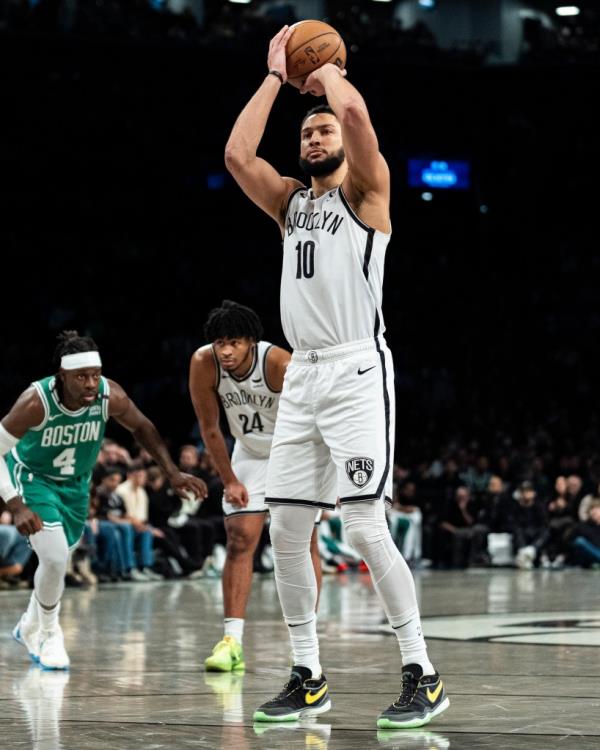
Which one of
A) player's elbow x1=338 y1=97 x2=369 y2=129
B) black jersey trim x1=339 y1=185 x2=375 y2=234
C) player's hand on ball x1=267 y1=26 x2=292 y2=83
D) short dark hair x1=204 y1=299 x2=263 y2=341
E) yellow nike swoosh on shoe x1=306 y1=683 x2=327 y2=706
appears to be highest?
player's hand on ball x1=267 y1=26 x2=292 y2=83

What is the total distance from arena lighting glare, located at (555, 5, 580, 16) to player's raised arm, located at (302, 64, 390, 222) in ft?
81.2

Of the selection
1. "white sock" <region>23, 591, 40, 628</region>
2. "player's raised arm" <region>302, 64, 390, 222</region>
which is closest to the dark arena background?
"white sock" <region>23, 591, 40, 628</region>

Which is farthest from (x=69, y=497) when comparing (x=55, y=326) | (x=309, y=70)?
(x=55, y=326)

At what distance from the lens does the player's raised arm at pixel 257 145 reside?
454cm

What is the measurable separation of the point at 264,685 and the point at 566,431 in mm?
17267

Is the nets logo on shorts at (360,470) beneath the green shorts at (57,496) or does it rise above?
above

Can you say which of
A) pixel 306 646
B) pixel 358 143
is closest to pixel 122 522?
pixel 306 646

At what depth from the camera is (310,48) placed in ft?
15.0

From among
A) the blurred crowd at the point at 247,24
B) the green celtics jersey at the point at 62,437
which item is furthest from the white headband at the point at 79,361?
the blurred crowd at the point at 247,24

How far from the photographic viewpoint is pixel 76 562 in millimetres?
12320

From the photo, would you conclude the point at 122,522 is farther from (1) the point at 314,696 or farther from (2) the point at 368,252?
(2) the point at 368,252

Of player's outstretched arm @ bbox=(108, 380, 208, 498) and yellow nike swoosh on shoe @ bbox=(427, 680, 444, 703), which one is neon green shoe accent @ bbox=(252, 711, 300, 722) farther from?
player's outstretched arm @ bbox=(108, 380, 208, 498)

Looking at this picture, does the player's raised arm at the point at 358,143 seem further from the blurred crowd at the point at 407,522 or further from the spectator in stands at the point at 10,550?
the blurred crowd at the point at 407,522

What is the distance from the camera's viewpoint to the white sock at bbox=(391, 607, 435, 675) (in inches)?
168
